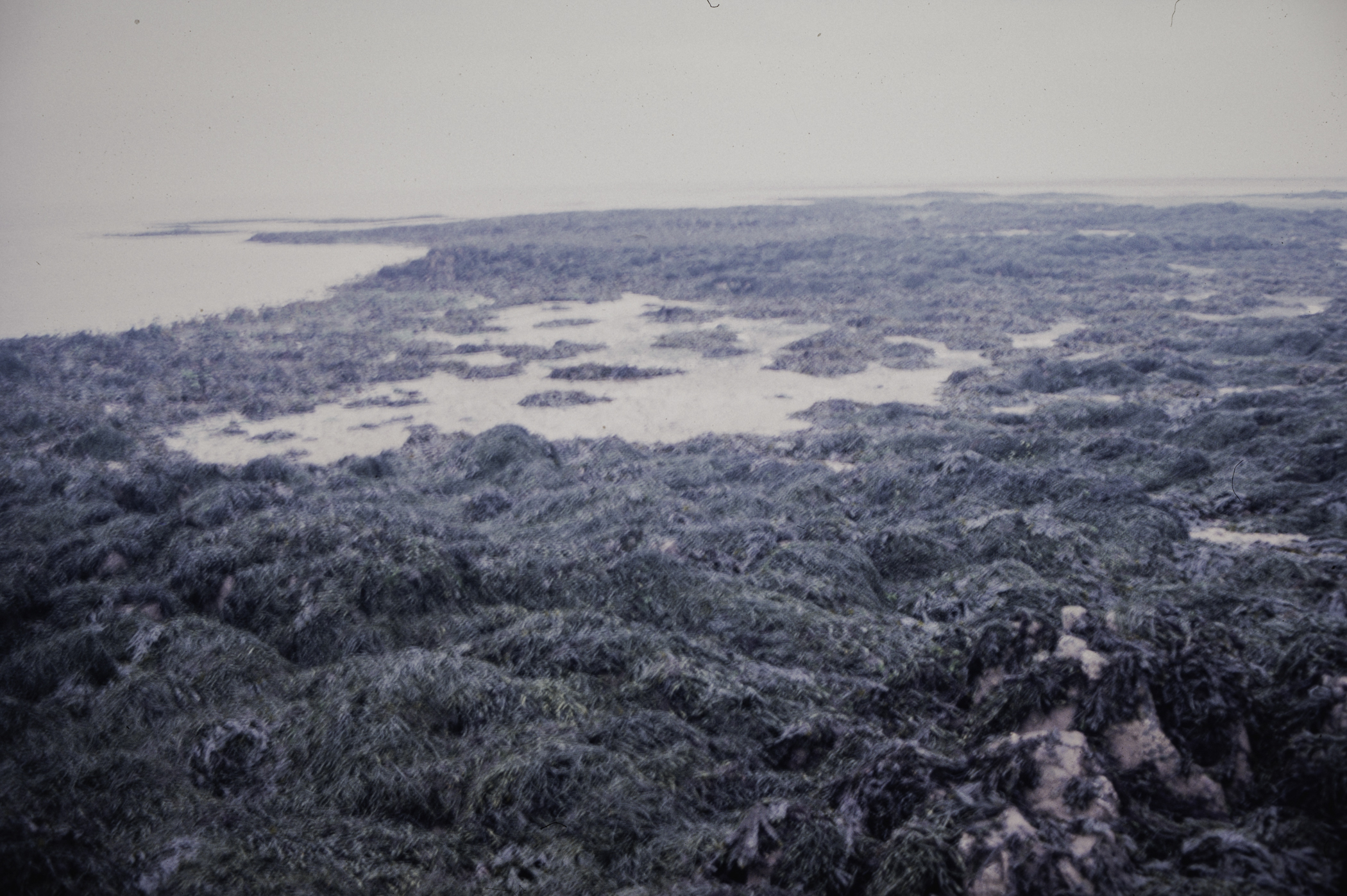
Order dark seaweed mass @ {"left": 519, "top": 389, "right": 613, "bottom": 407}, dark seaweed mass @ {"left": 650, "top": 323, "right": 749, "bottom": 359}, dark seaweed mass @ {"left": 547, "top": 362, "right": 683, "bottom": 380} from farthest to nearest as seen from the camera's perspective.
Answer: dark seaweed mass @ {"left": 650, "top": 323, "right": 749, "bottom": 359}, dark seaweed mass @ {"left": 547, "top": 362, "right": 683, "bottom": 380}, dark seaweed mass @ {"left": 519, "top": 389, "right": 613, "bottom": 407}

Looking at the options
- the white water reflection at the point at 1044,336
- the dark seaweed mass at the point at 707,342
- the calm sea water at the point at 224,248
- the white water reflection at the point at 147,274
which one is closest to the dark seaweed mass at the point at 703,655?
the white water reflection at the point at 1044,336

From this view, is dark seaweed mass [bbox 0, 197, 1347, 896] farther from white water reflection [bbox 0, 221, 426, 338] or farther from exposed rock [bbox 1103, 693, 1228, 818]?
white water reflection [bbox 0, 221, 426, 338]

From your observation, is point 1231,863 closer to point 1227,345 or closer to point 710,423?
point 710,423

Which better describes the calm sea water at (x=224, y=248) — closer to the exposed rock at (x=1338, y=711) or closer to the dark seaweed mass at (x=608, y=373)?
the dark seaweed mass at (x=608, y=373)

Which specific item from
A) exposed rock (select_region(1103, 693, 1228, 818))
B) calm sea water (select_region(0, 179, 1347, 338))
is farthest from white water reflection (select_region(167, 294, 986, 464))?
calm sea water (select_region(0, 179, 1347, 338))

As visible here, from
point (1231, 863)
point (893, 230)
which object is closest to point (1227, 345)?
point (1231, 863)

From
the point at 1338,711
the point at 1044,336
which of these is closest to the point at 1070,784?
the point at 1338,711

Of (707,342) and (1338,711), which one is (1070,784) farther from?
(707,342)
